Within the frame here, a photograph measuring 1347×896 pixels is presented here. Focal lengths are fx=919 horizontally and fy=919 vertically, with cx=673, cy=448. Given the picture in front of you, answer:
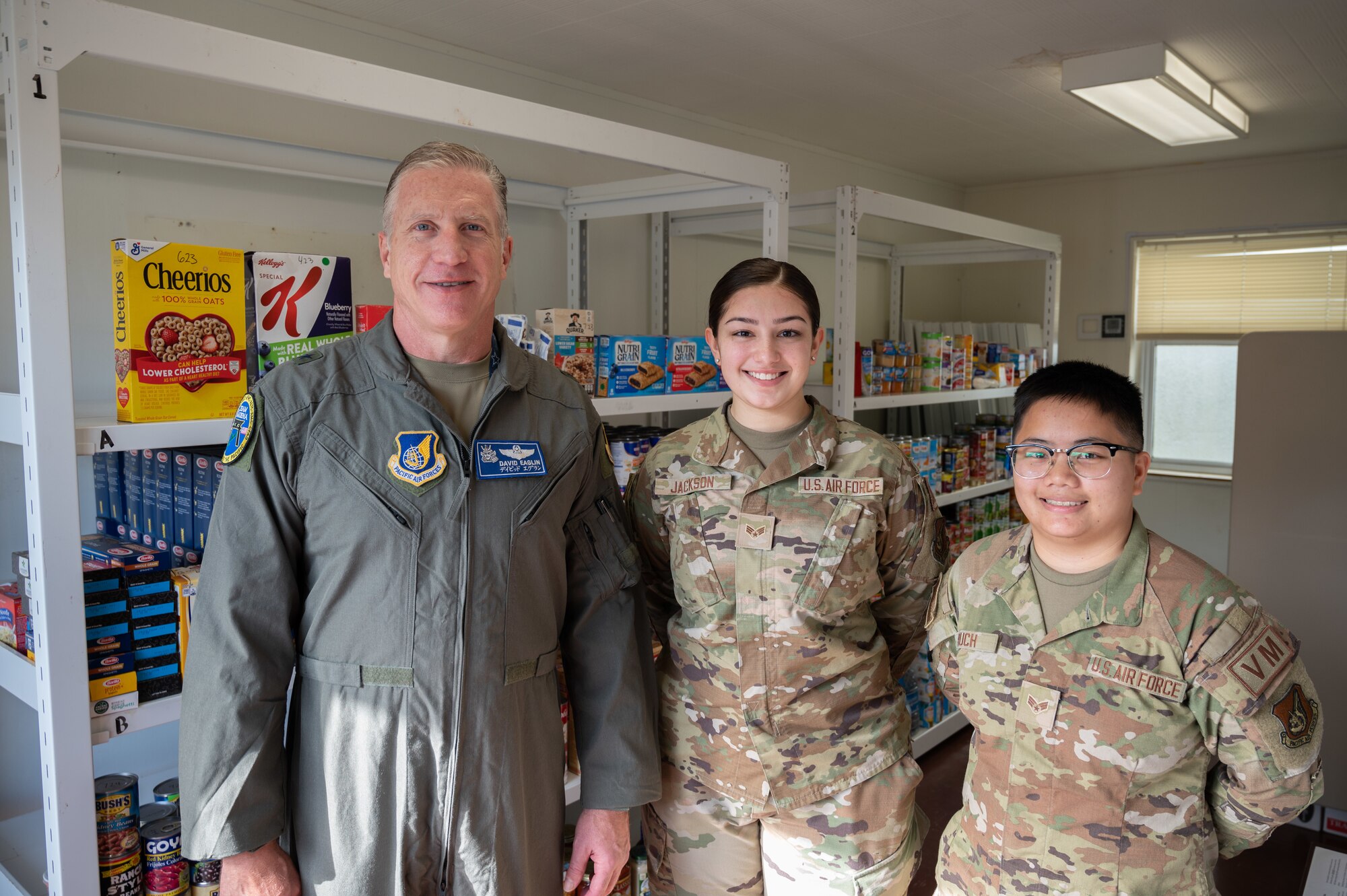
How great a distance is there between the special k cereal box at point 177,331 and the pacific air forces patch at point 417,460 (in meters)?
0.60

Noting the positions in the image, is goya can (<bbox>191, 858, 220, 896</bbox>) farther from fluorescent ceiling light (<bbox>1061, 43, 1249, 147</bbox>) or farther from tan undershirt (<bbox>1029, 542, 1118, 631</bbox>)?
fluorescent ceiling light (<bbox>1061, 43, 1249, 147</bbox>)

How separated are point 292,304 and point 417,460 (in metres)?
0.74

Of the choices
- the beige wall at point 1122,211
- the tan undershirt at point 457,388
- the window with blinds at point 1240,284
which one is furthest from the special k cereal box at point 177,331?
the window with blinds at point 1240,284

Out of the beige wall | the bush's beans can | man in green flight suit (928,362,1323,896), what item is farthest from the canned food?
the beige wall

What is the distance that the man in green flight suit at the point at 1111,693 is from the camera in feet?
4.81

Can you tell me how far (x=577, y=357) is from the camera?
2602mm

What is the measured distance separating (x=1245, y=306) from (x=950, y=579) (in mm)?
5517

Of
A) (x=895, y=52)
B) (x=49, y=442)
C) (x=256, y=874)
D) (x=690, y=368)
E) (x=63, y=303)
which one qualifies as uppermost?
(x=895, y=52)

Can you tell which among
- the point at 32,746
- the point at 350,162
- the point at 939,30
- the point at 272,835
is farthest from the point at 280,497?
the point at 939,30

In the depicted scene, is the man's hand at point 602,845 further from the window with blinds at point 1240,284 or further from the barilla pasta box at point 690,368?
the window with blinds at point 1240,284

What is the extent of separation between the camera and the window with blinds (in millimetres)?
5781

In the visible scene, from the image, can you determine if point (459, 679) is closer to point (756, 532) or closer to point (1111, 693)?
point (756, 532)

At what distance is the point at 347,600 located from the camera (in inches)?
56.1

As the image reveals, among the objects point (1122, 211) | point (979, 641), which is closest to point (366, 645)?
point (979, 641)
